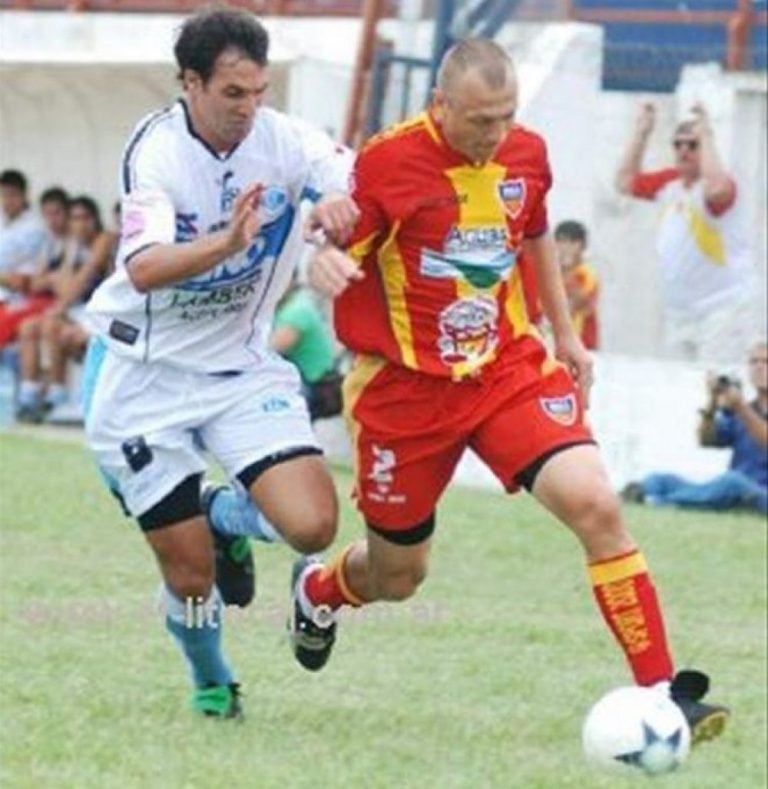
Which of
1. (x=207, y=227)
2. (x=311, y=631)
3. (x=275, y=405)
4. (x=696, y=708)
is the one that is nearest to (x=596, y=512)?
(x=696, y=708)

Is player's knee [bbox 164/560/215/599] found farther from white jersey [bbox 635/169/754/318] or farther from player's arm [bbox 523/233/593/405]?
white jersey [bbox 635/169/754/318]

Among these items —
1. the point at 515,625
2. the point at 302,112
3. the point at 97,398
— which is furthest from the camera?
the point at 302,112

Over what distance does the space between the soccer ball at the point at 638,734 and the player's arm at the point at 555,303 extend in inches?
44.8

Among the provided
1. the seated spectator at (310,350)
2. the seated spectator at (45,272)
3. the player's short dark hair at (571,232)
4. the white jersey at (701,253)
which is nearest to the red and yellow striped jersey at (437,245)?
the white jersey at (701,253)

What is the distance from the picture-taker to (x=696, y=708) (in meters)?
8.50

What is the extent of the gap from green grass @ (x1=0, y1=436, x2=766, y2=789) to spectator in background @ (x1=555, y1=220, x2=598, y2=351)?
2365 mm

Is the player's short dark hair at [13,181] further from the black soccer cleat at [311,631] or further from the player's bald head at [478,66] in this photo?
the player's bald head at [478,66]

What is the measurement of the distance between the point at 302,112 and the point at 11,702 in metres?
12.4

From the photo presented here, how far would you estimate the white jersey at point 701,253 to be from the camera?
18359 millimetres

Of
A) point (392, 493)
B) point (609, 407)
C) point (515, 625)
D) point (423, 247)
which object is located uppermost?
point (423, 247)

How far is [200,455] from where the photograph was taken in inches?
367

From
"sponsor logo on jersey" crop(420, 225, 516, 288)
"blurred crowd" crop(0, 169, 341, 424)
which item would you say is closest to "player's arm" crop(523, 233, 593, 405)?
"sponsor logo on jersey" crop(420, 225, 516, 288)

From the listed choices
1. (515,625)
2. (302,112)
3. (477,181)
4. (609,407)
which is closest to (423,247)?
(477,181)

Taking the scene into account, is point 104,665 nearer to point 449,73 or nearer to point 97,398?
point 97,398
